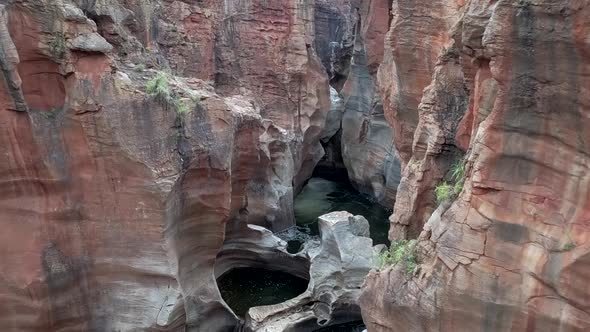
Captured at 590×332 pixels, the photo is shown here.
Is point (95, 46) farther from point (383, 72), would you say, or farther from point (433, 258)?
point (383, 72)

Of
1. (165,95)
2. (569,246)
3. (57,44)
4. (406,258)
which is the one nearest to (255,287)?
(165,95)

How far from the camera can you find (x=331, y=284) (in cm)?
1195

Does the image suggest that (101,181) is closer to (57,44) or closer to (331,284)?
(57,44)

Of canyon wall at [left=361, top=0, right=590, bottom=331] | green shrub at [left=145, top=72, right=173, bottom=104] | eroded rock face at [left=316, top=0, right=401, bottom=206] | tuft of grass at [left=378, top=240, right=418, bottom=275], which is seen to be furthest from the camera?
eroded rock face at [left=316, top=0, right=401, bottom=206]

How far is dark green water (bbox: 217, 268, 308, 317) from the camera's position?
12.6 m

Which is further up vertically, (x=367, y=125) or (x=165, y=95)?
(x=165, y=95)

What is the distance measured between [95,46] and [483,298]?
6.51 metres

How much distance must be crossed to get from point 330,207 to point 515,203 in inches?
494

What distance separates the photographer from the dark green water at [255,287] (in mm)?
12617

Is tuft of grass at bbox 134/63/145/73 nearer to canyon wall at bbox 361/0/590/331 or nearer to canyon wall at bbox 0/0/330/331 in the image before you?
canyon wall at bbox 0/0/330/331

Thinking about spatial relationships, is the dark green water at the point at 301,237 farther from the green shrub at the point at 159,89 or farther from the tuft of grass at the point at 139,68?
the tuft of grass at the point at 139,68

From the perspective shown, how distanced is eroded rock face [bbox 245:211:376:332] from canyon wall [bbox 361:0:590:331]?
381cm

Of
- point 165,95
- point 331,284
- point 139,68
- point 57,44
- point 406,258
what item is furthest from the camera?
point 331,284

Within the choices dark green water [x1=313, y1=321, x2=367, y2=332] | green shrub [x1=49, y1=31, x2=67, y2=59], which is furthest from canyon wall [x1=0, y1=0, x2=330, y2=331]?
dark green water [x1=313, y1=321, x2=367, y2=332]
